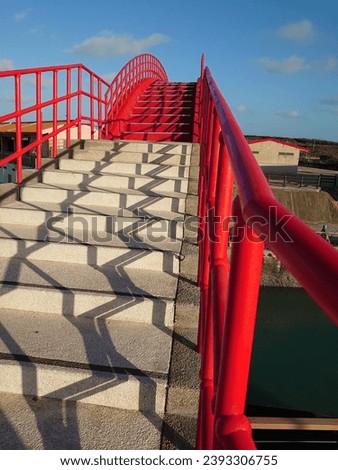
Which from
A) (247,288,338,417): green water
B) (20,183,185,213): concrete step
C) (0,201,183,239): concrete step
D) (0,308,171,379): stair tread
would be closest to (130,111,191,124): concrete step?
(20,183,185,213): concrete step

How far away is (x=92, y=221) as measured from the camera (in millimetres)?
3150

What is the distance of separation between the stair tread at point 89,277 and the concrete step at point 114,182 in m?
1.36

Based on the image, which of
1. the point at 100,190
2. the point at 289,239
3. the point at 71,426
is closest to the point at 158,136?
the point at 100,190

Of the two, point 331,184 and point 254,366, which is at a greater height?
point 331,184

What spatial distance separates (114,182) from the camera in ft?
12.9

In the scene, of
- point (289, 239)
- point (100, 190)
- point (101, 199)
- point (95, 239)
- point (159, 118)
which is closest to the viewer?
point (289, 239)

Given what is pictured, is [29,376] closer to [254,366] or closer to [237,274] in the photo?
[237,274]

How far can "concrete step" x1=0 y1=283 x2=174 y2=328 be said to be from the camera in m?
2.26

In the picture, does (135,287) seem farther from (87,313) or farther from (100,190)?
(100,190)

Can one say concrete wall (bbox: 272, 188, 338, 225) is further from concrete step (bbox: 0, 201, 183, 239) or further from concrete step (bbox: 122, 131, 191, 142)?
concrete step (bbox: 0, 201, 183, 239)

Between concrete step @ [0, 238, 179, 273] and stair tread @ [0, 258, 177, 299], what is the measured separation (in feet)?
0.14

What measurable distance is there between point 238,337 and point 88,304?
5.55 feet

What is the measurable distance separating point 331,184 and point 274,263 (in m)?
12.9
